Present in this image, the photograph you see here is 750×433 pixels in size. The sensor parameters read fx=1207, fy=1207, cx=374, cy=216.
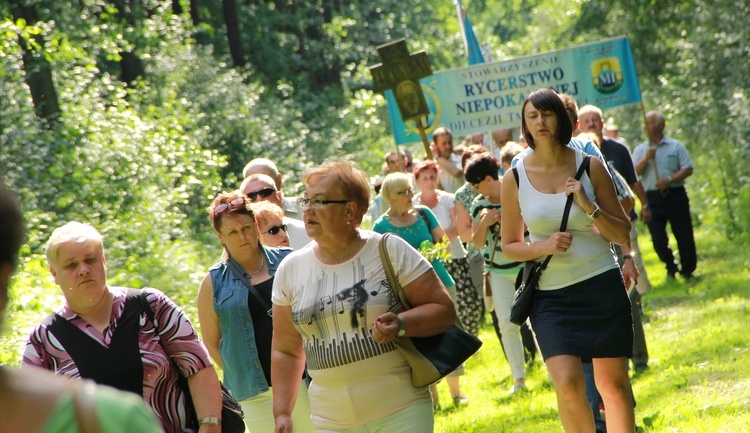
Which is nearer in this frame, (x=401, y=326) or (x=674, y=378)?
(x=401, y=326)

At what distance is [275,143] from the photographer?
29.6m

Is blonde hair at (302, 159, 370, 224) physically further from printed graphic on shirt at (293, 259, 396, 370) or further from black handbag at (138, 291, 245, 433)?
black handbag at (138, 291, 245, 433)

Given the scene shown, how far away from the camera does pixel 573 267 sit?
6.23m

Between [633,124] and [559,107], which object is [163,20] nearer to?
[633,124]

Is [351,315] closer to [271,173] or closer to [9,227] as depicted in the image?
[9,227]

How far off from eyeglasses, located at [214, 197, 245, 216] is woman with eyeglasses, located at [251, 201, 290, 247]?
716 millimetres

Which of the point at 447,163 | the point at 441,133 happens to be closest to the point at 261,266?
the point at 447,163

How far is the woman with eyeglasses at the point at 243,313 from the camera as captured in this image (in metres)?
6.53

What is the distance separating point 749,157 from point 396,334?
16053mm

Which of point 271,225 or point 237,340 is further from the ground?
point 271,225

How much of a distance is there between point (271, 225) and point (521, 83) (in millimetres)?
9725

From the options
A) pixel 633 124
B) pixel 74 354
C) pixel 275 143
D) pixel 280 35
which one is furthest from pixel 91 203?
pixel 280 35

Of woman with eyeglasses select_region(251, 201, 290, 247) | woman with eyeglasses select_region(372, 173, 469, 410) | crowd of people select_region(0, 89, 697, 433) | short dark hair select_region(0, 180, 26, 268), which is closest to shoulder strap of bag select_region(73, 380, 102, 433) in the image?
short dark hair select_region(0, 180, 26, 268)

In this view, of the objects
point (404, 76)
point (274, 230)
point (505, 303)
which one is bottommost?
point (505, 303)
